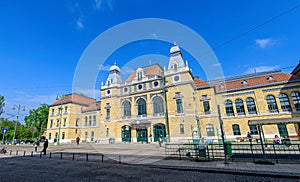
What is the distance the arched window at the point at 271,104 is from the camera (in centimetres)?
2192

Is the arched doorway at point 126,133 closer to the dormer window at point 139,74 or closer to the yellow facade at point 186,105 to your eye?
the yellow facade at point 186,105

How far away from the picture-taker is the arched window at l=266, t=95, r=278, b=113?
863 inches

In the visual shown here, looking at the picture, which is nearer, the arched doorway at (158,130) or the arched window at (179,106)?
the arched window at (179,106)

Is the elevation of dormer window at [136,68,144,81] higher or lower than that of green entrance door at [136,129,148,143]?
higher

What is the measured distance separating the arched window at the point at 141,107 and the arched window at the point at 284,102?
21773mm

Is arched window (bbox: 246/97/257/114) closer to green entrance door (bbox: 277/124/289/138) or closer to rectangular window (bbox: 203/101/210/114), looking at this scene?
green entrance door (bbox: 277/124/289/138)

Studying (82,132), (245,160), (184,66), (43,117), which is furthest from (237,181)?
(43,117)

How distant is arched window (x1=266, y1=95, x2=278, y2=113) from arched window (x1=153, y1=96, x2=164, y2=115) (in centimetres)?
1673

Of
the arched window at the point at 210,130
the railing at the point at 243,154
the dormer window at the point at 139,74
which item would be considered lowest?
the railing at the point at 243,154

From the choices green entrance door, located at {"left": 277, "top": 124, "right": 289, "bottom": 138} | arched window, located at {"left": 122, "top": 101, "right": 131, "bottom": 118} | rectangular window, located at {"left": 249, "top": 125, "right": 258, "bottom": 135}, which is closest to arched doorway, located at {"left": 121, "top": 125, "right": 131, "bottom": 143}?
→ arched window, located at {"left": 122, "top": 101, "right": 131, "bottom": 118}

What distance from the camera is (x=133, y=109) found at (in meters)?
29.3

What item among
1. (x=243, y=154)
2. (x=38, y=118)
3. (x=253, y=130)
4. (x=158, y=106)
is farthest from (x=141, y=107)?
(x=38, y=118)

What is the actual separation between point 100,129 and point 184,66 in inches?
904

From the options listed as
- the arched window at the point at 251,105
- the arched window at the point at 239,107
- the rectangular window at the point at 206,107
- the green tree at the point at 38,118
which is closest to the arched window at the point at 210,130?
the rectangular window at the point at 206,107
